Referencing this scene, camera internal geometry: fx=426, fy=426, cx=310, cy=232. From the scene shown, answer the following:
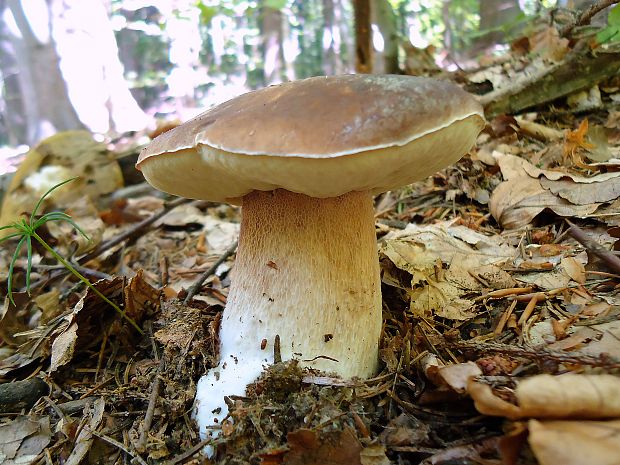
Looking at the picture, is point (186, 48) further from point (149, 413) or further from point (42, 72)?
point (149, 413)

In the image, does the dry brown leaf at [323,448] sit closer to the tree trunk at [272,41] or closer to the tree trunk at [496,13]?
the tree trunk at [496,13]

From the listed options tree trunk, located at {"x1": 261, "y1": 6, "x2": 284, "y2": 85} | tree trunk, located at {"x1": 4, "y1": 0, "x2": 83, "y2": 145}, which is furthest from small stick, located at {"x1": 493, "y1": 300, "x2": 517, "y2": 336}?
tree trunk, located at {"x1": 261, "y1": 6, "x2": 284, "y2": 85}

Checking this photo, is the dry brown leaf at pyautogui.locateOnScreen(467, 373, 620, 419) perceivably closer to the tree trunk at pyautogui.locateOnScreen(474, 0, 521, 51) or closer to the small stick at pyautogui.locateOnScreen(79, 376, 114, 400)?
the small stick at pyautogui.locateOnScreen(79, 376, 114, 400)

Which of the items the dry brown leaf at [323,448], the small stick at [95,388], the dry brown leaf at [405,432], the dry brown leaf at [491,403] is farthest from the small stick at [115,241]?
the dry brown leaf at [491,403]

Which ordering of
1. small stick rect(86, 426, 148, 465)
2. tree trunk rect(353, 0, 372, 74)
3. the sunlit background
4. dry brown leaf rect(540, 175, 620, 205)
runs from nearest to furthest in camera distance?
small stick rect(86, 426, 148, 465), dry brown leaf rect(540, 175, 620, 205), tree trunk rect(353, 0, 372, 74), the sunlit background

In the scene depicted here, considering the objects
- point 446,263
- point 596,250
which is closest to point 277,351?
point 446,263

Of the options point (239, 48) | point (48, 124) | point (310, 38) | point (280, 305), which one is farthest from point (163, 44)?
point (280, 305)
